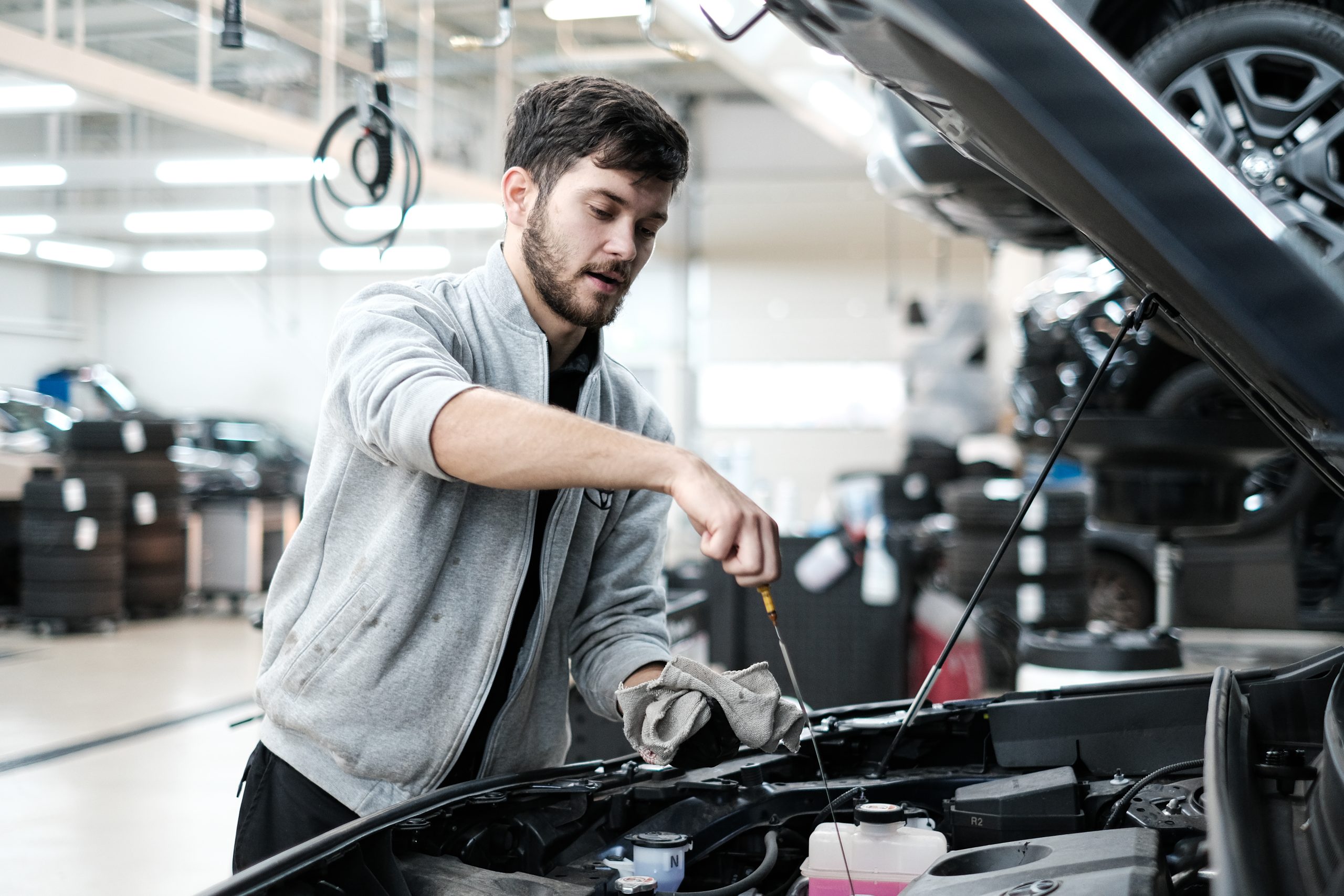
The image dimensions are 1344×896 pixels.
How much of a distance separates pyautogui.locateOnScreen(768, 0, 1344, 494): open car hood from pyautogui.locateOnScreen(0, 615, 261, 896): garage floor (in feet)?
6.57

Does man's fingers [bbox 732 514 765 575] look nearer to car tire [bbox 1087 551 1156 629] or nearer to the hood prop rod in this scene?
the hood prop rod

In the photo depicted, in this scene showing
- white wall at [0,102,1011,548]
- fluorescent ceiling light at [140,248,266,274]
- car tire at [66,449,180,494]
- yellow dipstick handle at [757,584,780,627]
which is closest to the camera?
yellow dipstick handle at [757,584,780,627]

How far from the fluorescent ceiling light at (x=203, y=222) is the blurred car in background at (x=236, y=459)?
1926 millimetres

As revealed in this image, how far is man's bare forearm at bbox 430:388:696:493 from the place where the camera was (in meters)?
1.13

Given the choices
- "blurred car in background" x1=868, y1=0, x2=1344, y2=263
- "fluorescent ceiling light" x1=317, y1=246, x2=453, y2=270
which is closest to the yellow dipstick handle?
"blurred car in background" x1=868, y1=0, x2=1344, y2=263

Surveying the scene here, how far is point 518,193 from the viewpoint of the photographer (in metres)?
1.51

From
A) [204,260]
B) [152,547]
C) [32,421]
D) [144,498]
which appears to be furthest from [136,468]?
[204,260]

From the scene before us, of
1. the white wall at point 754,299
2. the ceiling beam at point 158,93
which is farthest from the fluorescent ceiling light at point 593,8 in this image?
the white wall at point 754,299

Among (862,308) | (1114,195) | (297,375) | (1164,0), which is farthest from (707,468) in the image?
(862,308)

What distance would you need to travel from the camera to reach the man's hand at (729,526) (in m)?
1.09

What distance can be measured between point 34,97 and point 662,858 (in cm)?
651

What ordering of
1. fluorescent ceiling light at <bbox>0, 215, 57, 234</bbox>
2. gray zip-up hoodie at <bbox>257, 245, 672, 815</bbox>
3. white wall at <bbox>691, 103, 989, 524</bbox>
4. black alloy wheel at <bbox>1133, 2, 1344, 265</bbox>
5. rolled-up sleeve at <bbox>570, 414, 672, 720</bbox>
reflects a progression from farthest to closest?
white wall at <bbox>691, 103, 989, 524</bbox> → fluorescent ceiling light at <bbox>0, 215, 57, 234</bbox> → black alloy wheel at <bbox>1133, 2, 1344, 265</bbox> → rolled-up sleeve at <bbox>570, 414, 672, 720</bbox> → gray zip-up hoodie at <bbox>257, 245, 672, 815</bbox>

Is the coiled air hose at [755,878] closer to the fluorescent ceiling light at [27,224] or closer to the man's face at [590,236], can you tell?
the man's face at [590,236]

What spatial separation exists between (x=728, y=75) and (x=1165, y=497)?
1133 centimetres
